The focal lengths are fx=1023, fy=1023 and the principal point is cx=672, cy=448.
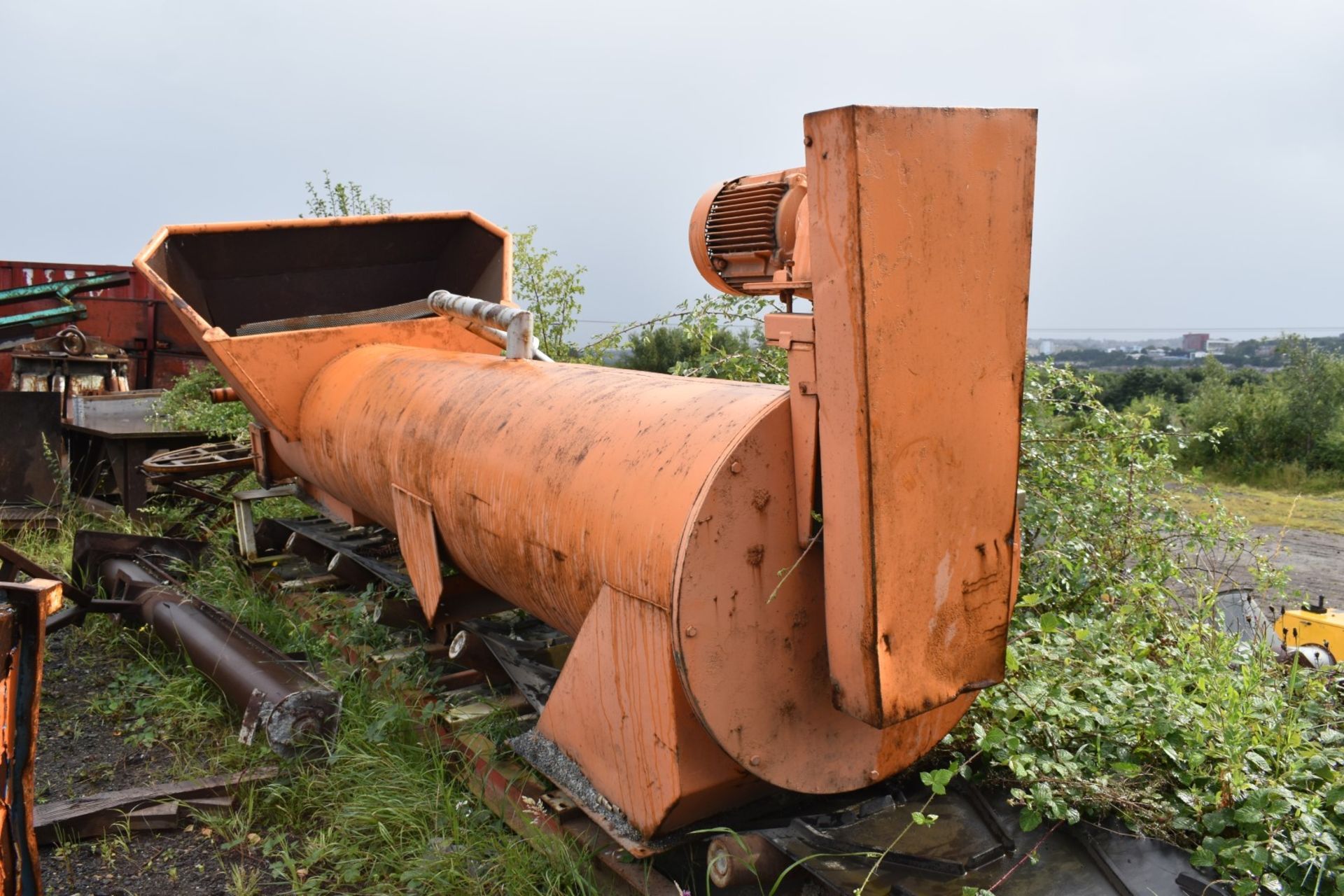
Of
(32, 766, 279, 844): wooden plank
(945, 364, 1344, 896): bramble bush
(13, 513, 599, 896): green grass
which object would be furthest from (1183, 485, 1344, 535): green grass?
(32, 766, 279, 844): wooden plank

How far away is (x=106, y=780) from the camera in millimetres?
3605

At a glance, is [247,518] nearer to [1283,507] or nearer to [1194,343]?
[1283,507]

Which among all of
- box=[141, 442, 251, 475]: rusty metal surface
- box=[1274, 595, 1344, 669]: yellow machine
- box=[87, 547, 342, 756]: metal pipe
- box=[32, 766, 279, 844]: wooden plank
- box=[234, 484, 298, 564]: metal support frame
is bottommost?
box=[1274, 595, 1344, 669]: yellow machine

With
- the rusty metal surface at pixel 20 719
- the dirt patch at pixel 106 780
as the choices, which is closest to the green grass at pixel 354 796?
the dirt patch at pixel 106 780

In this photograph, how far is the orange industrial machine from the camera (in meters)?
2.00

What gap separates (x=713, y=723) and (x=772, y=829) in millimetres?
407

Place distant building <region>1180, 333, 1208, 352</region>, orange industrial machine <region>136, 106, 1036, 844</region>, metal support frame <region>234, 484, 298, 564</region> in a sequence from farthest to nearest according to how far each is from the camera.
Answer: distant building <region>1180, 333, 1208, 352</region> → metal support frame <region>234, 484, 298, 564</region> → orange industrial machine <region>136, 106, 1036, 844</region>

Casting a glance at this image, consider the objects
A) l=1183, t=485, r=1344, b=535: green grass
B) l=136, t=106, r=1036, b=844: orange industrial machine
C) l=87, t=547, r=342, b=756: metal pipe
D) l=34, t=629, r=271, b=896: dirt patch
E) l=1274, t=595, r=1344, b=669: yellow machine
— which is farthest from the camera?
l=1183, t=485, r=1344, b=535: green grass

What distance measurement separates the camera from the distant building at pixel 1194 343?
67.6 feet

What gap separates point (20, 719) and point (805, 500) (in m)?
1.80

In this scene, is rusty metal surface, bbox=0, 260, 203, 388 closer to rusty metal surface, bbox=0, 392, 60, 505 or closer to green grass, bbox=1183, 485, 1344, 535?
rusty metal surface, bbox=0, 392, 60, 505

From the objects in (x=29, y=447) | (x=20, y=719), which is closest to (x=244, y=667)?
(x=20, y=719)

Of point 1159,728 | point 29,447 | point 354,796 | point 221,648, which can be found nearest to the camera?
point 1159,728

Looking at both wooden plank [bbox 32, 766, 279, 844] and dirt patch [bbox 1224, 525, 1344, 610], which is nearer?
wooden plank [bbox 32, 766, 279, 844]
